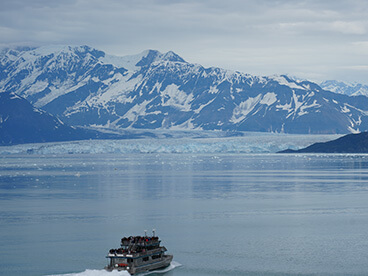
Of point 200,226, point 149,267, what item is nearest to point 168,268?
point 149,267

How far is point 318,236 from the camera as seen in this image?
145 feet

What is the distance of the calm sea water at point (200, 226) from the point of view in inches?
1437

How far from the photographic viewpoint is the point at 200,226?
4925 cm

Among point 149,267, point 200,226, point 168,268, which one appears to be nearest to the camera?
point 149,267

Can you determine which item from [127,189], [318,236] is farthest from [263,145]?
[318,236]

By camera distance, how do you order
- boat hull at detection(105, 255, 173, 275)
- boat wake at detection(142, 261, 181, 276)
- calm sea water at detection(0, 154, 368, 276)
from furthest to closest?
calm sea water at detection(0, 154, 368, 276) < boat wake at detection(142, 261, 181, 276) < boat hull at detection(105, 255, 173, 275)

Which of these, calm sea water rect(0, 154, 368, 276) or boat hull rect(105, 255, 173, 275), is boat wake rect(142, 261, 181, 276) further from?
calm sea water rect(0, 154, 368, 276)

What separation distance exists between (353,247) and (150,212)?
21009mm

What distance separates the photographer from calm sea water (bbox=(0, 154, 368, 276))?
3650 cm

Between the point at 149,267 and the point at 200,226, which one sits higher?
the point at 200,226

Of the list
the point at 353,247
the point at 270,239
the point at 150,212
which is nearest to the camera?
the point at 353,247

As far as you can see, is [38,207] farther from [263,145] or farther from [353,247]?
[263,145]

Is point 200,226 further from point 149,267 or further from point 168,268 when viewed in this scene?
point 149,267

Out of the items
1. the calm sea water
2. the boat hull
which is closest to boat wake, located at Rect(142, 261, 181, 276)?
the boat hull
